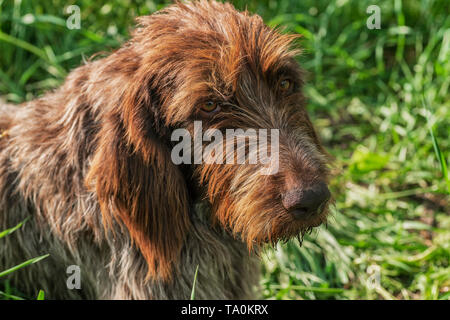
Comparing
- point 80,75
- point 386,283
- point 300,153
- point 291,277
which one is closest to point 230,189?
point 300,153

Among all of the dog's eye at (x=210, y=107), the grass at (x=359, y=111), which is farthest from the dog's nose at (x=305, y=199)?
the grass at (x=359, y=111)

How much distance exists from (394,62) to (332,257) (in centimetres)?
257

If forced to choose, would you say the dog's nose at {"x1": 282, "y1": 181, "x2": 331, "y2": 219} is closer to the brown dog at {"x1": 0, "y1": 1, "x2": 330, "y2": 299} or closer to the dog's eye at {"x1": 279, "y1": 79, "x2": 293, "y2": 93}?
the brown dog at {"x1": 0, "y1": 1, "x2": 330, "y2": 299}

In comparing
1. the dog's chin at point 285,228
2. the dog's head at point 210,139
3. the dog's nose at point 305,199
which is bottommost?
the dog's chin at point 285,228

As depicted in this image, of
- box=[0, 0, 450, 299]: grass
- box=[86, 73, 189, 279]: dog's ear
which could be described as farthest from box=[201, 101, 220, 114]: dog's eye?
box=[0, 0, 450, 299]: grass

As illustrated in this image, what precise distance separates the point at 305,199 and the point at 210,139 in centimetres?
59

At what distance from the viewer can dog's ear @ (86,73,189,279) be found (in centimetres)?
309

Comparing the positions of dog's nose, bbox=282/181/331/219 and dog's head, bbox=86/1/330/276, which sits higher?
dog's head, bbox=86/1/330/276

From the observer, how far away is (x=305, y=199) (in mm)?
2807

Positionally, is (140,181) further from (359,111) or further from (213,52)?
(359,111)

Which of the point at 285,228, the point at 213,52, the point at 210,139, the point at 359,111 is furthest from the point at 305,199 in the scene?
the point at 359,111

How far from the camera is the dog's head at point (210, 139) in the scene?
2.95 m

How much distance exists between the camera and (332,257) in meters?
4.59

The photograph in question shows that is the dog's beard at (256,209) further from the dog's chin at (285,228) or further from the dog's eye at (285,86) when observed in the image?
the dog's eye at (285,86)
